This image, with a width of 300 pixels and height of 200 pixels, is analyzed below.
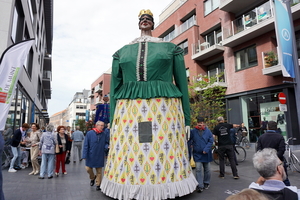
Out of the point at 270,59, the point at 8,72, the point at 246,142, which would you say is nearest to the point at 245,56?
the point at 270,59

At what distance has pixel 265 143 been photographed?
210 inches

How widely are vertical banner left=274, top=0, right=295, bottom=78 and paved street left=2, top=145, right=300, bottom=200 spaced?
308cm

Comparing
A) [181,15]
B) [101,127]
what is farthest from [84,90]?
[101,127]

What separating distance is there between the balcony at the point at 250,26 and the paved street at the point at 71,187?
1031 centimetres

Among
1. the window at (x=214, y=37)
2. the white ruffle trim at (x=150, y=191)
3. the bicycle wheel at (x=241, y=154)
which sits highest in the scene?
the window at (x=214, y=37)

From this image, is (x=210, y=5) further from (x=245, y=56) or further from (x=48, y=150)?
(x=48, y=150)

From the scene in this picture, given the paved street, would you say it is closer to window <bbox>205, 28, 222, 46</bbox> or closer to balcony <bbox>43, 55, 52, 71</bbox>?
window <bbox>205, 28, 222, 46</bbox>

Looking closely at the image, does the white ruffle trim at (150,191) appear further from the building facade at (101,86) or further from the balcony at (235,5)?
the building facade at (101,86)

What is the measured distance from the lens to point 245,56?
16953mm

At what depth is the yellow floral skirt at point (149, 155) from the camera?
372 cm

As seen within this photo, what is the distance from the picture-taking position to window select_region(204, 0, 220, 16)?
19.6 m

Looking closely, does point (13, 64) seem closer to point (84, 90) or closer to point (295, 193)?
point (295, 193)

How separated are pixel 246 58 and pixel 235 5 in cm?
397

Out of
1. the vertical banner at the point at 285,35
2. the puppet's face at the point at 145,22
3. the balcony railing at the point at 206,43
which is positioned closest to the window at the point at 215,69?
the balcony railing at the point at 206,43
